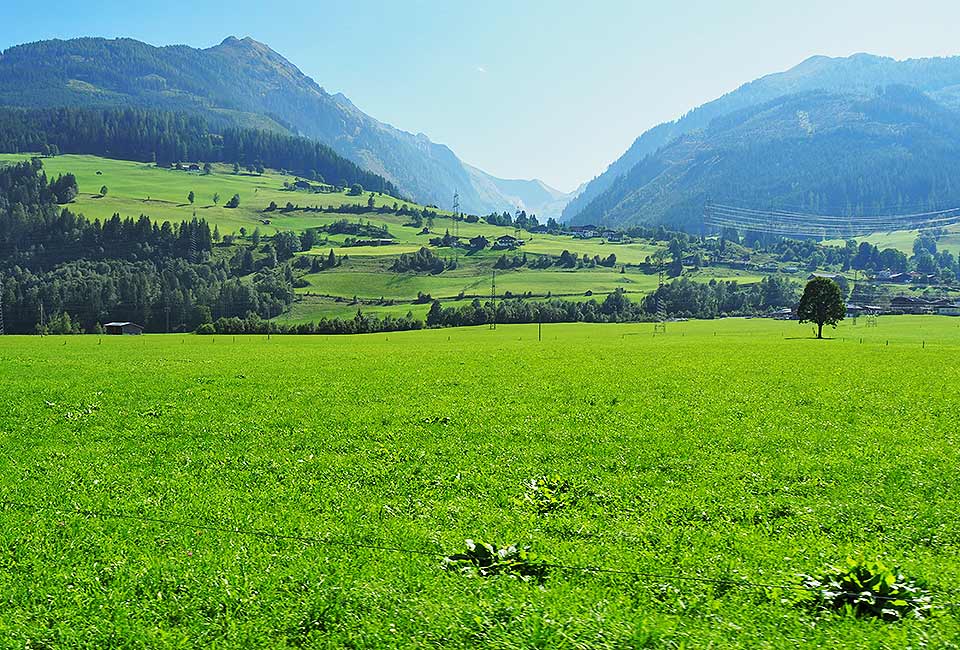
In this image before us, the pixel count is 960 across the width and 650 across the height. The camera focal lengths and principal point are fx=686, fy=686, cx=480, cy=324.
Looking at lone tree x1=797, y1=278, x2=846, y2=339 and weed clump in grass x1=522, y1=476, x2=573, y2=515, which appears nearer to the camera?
weed clump in grass x1=522, y1=476, x2=573, y2=515

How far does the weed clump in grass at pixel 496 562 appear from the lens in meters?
13.7

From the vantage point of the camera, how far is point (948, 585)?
507 inches

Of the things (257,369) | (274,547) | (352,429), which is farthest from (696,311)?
(274,547)

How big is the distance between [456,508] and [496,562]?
176 inches

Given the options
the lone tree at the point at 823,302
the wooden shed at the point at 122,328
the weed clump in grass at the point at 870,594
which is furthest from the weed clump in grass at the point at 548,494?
the wooden shed at the point at 122,328

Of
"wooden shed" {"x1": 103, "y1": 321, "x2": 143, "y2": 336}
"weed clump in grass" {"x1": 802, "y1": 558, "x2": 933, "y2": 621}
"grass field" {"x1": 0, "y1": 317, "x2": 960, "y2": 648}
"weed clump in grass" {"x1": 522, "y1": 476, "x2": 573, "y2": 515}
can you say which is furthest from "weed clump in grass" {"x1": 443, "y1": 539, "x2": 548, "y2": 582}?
"wooden shed" {"x1": 103, "y1": 321, "x2": 143, "y2": 336}

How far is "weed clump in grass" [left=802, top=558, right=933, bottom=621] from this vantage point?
457 inches

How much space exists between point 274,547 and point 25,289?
21325 centimetres

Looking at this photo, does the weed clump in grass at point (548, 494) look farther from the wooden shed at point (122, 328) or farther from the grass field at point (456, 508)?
the wooden shed at point (122, 328)

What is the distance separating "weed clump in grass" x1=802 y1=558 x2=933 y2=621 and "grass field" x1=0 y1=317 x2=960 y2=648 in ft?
1.34

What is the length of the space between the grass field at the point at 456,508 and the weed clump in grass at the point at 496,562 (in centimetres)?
38

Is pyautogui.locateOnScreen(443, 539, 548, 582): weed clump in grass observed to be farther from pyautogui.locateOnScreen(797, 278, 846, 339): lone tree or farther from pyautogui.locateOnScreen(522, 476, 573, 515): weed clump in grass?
pyautogui.locateOnScreen(797, 278, 846, 339): lone tree

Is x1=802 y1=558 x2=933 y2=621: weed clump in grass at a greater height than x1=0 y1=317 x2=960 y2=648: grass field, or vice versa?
x1=802 y1=558 x2=933 y2=621: weed clump in grass

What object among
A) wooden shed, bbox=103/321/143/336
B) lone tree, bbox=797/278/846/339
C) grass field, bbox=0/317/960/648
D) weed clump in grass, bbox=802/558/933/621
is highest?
lone tree, bbox=797/278/846/339
